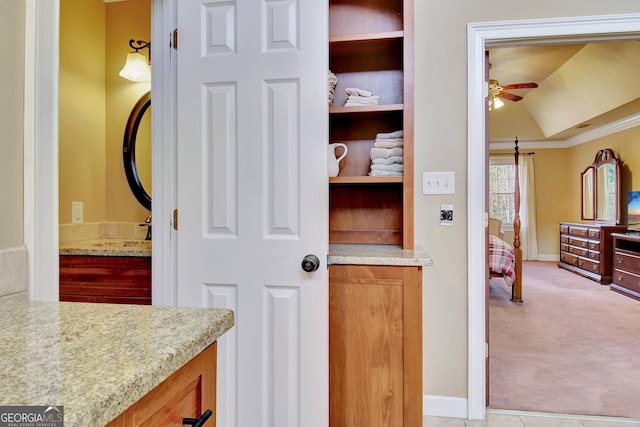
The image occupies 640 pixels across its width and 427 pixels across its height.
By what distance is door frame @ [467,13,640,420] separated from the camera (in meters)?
1.87

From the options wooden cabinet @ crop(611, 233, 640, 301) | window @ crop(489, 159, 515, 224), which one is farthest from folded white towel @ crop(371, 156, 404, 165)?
window @ crop(489, 159, 515, 224)

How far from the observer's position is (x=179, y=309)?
2.54 ft

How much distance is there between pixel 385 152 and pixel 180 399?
144 cm

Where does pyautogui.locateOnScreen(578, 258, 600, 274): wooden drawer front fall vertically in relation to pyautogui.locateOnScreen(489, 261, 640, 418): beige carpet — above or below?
above

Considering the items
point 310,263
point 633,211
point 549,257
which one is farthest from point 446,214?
point 549,257

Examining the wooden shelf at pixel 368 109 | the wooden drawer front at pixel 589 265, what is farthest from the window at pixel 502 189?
the wooden shelf at pixel 368 109

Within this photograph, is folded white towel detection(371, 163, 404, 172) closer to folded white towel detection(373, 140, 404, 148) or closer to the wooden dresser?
folded white towel detection(373, 140, 404, 148)

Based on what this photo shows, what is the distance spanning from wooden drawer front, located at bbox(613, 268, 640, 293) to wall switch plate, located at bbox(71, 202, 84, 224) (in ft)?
18.6

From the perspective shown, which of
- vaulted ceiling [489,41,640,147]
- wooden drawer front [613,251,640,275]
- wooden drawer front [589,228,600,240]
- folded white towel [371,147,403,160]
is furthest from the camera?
wooden drawer front [589,228,600,240]

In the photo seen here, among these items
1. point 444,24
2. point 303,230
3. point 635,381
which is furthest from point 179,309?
point 635,381

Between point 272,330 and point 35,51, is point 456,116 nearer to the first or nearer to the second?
point 272,330

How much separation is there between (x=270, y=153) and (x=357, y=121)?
701 mm

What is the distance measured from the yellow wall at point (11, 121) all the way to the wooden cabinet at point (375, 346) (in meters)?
1.07
